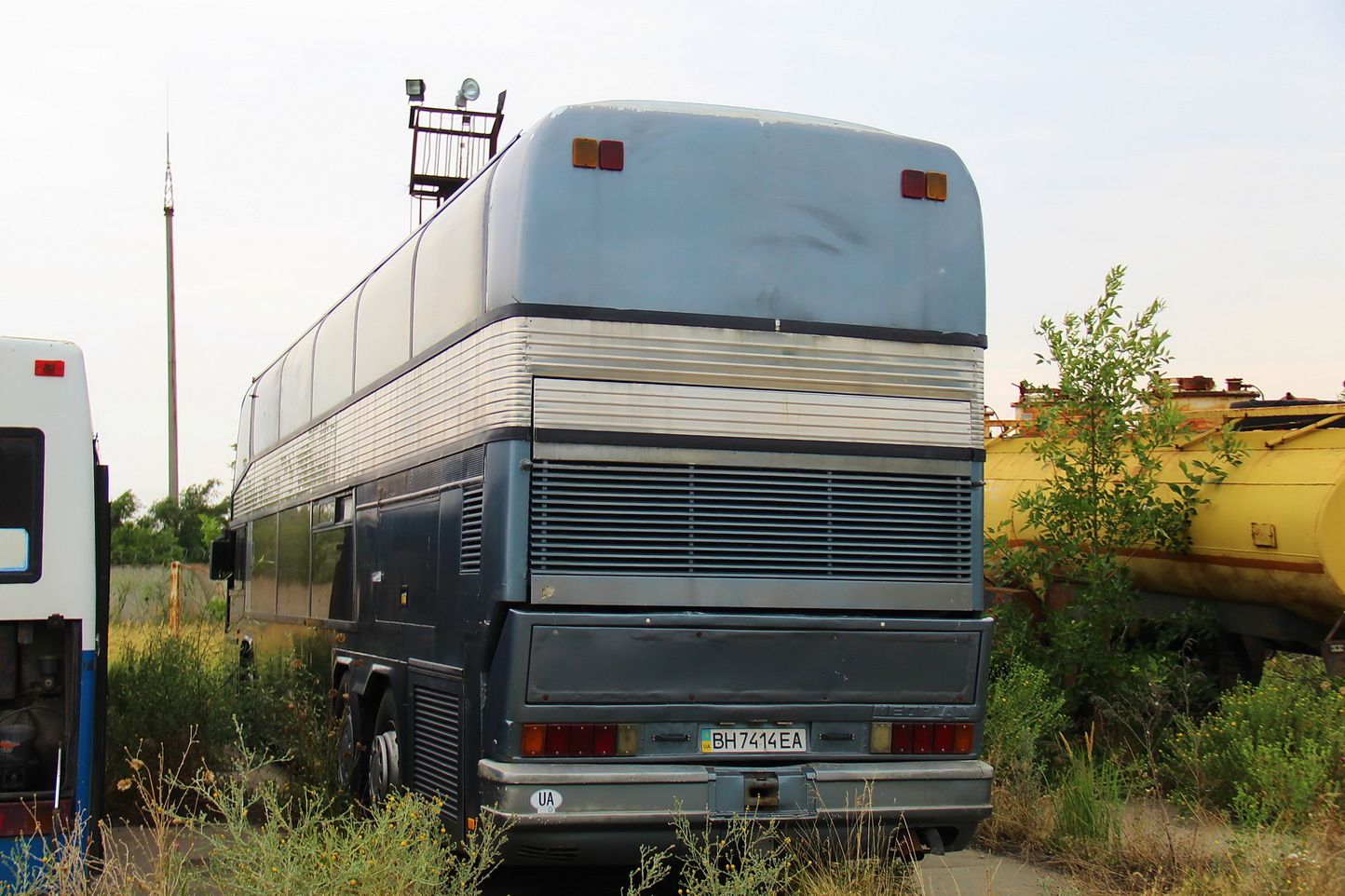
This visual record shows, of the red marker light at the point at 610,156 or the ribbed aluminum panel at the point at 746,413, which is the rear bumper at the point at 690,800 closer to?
the ribbed aluminum panel at the point at 746,413

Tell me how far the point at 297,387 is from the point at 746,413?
6404mm

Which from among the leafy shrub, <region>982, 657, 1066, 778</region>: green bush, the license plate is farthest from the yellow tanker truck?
the leafy shrub

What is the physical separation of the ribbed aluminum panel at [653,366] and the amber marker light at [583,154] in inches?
29.6

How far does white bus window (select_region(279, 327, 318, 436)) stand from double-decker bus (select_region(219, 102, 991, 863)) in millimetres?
4244

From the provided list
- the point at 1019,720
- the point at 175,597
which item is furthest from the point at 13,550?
the point at 175,597

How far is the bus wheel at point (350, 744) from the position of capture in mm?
8336

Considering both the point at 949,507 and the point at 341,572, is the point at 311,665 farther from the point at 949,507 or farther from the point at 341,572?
the point at 949,507

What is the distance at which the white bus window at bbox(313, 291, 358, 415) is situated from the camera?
949cm

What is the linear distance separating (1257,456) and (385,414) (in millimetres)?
6344

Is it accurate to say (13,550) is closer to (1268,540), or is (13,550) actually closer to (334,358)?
(334,358)

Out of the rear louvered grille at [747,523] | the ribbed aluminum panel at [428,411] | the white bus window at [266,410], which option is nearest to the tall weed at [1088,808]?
the rear louvered grille at [747,523]

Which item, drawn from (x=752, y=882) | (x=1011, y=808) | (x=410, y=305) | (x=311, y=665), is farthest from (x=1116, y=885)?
(x=311, y=665)

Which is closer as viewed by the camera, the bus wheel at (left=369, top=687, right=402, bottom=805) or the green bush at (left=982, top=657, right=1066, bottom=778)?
the bus wheel at (left=369, top=687, right=402, bottom=805)

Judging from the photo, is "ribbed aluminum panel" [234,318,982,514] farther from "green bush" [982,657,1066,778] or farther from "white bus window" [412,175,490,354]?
"green bush" [982,657,1066,778]
